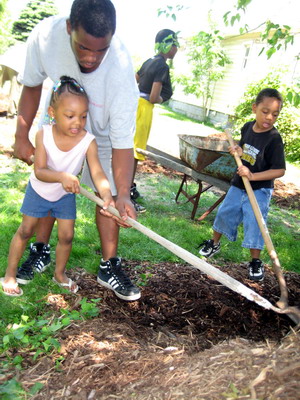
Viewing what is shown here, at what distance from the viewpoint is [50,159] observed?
2.81 metres

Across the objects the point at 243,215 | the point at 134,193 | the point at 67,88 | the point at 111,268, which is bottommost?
the point at 134,193

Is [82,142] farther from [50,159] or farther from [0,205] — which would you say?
[0,205]

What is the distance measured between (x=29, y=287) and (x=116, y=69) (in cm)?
180

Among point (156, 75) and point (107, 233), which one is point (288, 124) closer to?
point (156, 75)

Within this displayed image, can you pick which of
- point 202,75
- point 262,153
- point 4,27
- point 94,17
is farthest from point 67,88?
point 4,27

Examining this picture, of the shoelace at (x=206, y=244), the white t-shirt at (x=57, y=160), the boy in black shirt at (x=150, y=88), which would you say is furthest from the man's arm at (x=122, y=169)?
the boy in black shirt at (x=150, y=88)

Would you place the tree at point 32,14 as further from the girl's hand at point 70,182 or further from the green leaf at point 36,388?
the green leaf at point 36,388

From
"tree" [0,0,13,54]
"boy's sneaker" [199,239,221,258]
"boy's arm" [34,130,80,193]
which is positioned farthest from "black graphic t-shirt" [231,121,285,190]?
"tree" [0,0,13,54]

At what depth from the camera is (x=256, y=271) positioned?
380 centimetres

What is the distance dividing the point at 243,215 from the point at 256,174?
48cm

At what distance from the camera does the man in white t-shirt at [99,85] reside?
242 centimetres

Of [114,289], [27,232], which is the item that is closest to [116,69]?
[27,232]

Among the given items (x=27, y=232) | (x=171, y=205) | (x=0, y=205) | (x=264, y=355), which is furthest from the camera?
(x=171, y=205)

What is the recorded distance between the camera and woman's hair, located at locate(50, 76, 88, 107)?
8.58 feet
